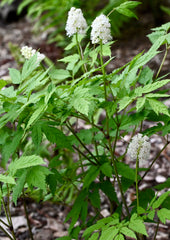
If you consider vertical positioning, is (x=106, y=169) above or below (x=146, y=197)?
above

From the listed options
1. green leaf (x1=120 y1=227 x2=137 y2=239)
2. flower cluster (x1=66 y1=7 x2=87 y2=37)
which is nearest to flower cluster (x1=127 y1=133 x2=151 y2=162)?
green leaf (x1=120 y1=227 x2=137 y2=239)

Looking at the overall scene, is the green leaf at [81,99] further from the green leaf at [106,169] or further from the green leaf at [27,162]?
the green leaf at [106,169]

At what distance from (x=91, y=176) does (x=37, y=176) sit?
296 mm

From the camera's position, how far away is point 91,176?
1403mm

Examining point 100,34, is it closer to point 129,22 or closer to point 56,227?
point 56,227

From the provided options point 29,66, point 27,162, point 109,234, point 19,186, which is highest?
point 29,66

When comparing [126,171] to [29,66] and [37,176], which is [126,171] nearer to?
[37,176]

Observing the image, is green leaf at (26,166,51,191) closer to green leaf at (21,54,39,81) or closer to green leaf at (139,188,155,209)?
green leaf at (21,54,39,81)

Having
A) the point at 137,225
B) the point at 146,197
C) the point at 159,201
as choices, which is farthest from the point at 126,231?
the point at 146,197

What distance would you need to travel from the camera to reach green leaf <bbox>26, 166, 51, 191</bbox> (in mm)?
1166

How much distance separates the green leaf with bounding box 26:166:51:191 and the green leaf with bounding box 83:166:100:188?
0.84ft

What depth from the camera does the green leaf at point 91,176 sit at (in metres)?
1.38

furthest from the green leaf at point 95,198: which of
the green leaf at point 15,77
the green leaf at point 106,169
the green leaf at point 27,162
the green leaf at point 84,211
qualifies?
the green leaf at point 15,77

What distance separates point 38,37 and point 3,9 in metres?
1.62
